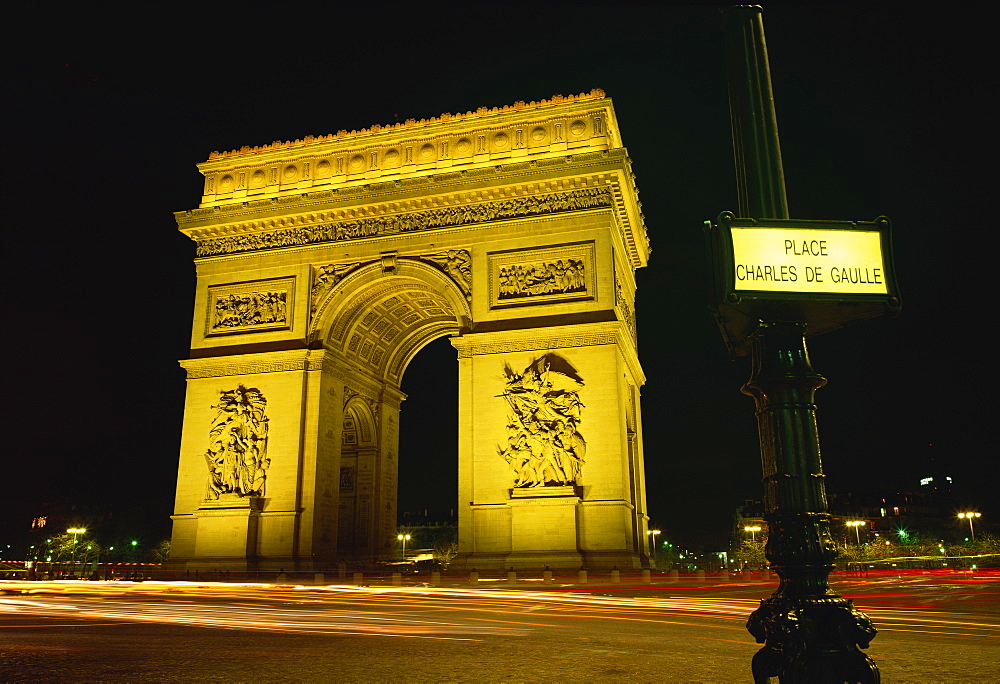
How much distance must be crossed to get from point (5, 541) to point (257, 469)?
149 feet

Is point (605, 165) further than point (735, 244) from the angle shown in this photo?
Yes

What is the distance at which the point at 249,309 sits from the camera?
26.7m

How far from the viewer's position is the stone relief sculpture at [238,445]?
24.7 metres

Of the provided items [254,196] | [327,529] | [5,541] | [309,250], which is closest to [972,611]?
[327,529]

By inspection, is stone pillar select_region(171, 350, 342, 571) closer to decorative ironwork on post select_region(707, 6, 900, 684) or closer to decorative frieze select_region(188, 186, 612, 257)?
decorative frieze select_region(188, 186, 612, 257)

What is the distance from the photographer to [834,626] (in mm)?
3727

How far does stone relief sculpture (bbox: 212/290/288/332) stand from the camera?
26.4m

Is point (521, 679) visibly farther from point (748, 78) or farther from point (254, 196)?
point (254, 196)

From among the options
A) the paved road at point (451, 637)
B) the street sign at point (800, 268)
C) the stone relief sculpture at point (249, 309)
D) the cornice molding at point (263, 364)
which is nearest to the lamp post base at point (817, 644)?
the street sign at point (800, 268)

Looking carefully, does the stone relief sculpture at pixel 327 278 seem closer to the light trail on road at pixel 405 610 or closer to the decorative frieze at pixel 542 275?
the decorative frieze at pixel 542 275

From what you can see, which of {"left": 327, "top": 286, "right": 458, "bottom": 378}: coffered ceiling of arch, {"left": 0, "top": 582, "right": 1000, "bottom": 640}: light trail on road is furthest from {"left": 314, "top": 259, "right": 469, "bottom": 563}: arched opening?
{"left": 0, "top": 582, "right": 1000, "bottom": 640}: light trail on road

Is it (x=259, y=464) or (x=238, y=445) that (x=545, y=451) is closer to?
(x=259, y=464)

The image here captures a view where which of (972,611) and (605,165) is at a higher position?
(605,165)

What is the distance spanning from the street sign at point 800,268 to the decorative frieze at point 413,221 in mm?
19794
